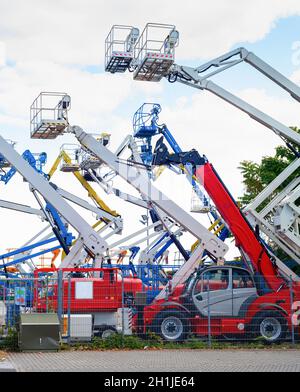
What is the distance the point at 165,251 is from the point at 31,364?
26.2 meters

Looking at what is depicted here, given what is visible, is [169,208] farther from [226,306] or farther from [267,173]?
[267,173]

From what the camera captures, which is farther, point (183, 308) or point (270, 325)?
point (270, 325)

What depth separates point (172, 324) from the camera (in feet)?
84.8

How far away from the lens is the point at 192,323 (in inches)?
1017

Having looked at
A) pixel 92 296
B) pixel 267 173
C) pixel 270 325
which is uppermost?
pixel 267 173

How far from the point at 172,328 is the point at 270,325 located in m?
3.02

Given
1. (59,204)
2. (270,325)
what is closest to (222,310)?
(270,325)

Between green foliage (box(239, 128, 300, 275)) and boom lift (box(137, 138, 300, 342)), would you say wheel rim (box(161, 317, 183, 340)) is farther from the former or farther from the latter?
green foliage (box(239, 128, 300, 275))

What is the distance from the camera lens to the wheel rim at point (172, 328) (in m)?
25.7
